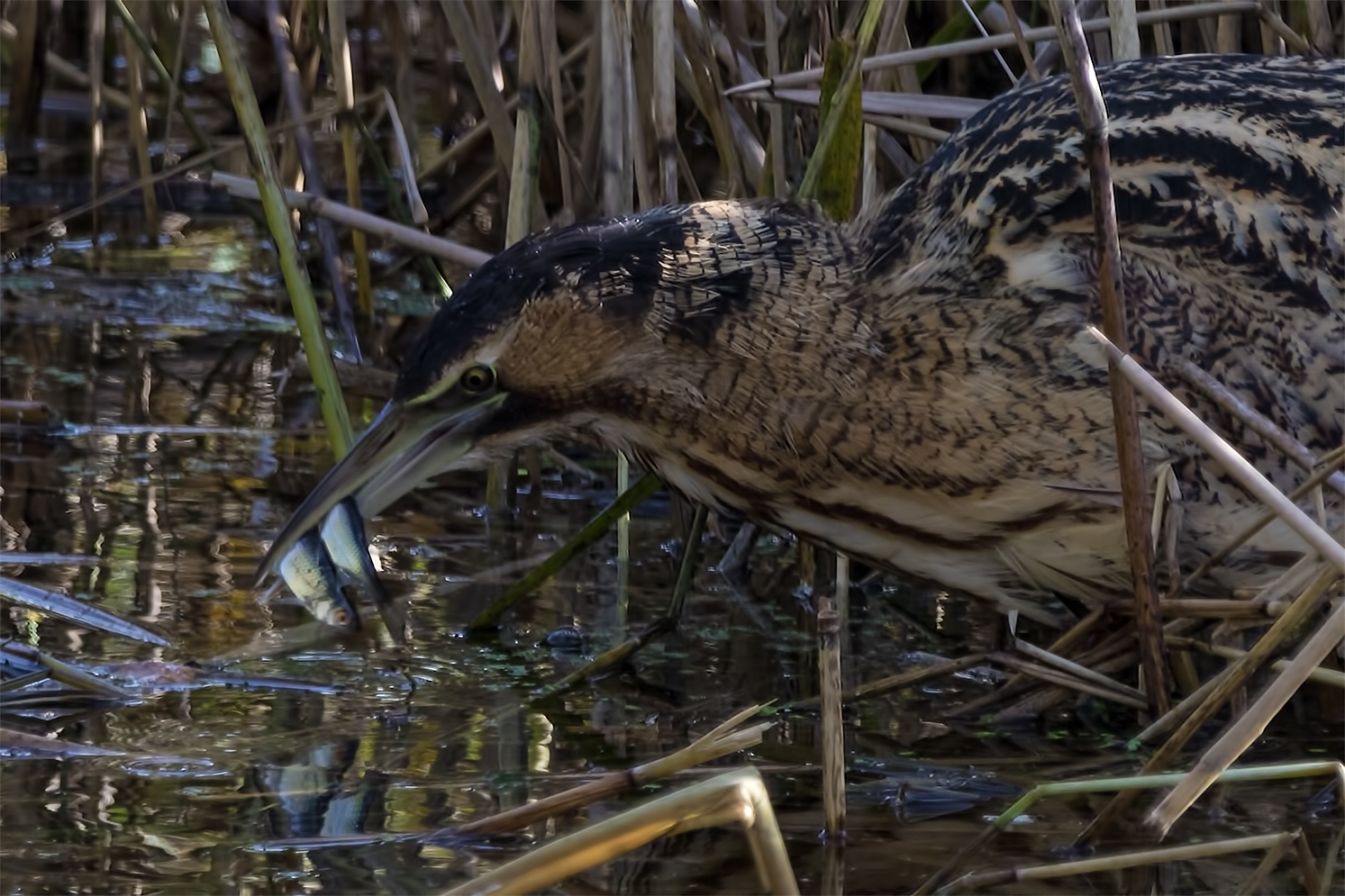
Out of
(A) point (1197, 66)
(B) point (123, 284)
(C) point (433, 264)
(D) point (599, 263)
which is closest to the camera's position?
(D) point (599, 263)

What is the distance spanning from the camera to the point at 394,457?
2.83 m

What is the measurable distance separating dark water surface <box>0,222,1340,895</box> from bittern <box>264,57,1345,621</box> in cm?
27

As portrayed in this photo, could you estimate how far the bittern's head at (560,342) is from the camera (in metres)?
2.75

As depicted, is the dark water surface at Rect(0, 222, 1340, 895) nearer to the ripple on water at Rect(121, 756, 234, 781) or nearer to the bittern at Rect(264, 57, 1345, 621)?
the ripple on water at Rect(121, 756, 234, 781)

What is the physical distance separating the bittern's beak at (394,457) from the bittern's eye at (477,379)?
22 millimetres

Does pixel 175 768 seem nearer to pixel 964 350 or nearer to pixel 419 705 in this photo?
pixel 419 705

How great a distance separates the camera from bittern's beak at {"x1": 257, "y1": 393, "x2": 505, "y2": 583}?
2.81 metres

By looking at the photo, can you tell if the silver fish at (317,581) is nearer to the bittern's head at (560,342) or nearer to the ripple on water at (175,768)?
the bittern's head at (560,342)

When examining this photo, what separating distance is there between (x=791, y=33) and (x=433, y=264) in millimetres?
850

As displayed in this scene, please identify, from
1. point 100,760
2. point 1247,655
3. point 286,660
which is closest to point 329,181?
point 286,660

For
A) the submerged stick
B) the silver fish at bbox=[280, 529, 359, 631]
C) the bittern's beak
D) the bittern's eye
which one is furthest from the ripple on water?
the submerged stick

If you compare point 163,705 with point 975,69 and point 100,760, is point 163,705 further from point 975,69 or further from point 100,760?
point 975,69

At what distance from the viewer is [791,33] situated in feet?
12.3

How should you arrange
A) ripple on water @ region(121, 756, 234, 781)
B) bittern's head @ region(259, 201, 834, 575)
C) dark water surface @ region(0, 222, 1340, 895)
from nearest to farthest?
dark water surface @ region(0, 222, 1340, 895)
ripple on water @ region(121, 756, 234, 781)
bittern's head @ region(259, 201, 834, 575)
